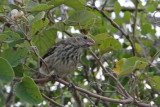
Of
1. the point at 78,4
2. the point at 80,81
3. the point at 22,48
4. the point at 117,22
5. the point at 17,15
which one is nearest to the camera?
the point at 17,15

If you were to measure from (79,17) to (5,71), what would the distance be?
0.88 metres

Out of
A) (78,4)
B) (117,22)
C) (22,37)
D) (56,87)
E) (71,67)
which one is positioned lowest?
(56,87)

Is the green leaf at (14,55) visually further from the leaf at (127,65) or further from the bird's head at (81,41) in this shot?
the bird's head at (81,41)

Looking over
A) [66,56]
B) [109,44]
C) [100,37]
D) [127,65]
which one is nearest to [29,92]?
[127,65]

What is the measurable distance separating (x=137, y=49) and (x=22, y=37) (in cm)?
168

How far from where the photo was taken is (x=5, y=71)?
5.23ft

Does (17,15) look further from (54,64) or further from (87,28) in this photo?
(54,64)

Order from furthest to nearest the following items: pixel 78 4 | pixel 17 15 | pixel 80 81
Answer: pixel 80 81 < pixel 78 4 < pixel 17 15

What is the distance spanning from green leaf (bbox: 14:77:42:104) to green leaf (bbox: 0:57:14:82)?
16 cm

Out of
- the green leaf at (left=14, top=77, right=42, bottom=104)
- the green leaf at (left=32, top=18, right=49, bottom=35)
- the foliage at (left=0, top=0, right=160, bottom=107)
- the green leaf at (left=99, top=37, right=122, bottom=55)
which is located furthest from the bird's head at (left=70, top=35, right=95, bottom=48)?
the green leaf at (left=14, top=77, right=42, bottom=104)

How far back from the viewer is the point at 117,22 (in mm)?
3156

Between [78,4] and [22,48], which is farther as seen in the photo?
[78,4]

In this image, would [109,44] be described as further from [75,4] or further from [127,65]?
[75,4]

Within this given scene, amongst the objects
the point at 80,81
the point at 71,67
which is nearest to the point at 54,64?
the point at 71,67
